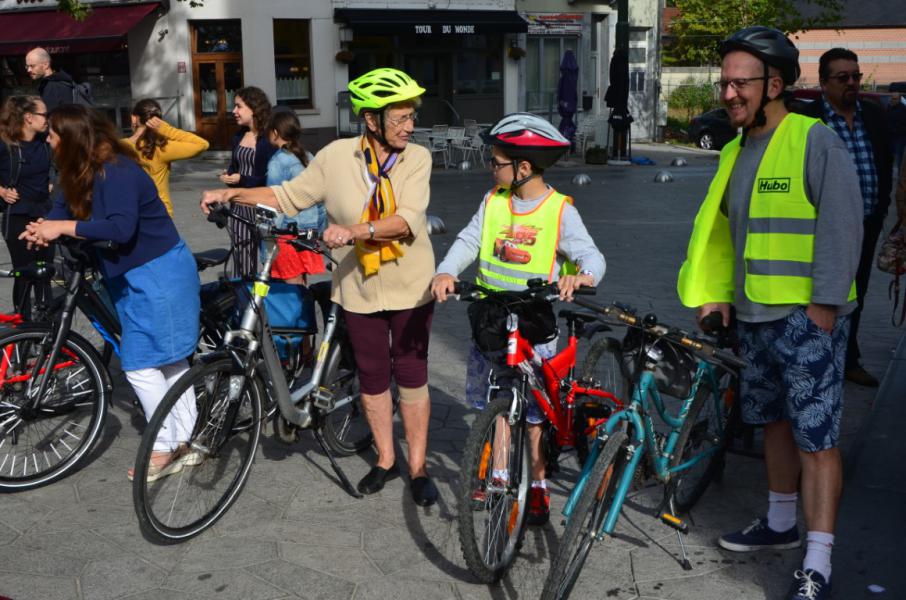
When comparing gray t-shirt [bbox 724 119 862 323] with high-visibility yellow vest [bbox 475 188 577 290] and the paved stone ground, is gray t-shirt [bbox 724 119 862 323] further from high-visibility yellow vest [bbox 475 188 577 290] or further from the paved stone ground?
the paved stone ground

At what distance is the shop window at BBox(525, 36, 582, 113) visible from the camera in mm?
29156

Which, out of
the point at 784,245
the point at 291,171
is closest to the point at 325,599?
the point at 784,245

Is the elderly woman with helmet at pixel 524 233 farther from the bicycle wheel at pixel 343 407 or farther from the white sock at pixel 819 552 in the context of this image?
the white sock at pixel 819 552

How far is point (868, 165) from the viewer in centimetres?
605

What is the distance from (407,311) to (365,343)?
24 cm

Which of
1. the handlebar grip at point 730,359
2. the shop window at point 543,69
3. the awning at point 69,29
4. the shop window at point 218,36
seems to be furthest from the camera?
the shop window at point 543,69

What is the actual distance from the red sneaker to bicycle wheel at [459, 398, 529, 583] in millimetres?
361

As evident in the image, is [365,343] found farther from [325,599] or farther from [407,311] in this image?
[325,599]

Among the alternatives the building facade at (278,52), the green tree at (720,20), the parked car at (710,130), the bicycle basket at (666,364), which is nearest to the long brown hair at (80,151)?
the bicycle basket at (666,364)

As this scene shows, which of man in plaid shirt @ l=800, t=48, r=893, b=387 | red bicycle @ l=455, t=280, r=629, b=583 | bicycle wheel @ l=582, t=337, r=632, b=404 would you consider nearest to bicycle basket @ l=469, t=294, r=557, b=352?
red bicycle @ l=455, t=280, r=629, b=583

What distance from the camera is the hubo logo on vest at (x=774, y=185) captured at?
146 inches

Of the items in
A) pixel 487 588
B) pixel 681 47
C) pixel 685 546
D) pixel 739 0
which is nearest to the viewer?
pixel 487 588

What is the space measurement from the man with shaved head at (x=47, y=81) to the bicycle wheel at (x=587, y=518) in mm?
6284

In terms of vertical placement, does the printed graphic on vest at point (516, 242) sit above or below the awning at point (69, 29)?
below
